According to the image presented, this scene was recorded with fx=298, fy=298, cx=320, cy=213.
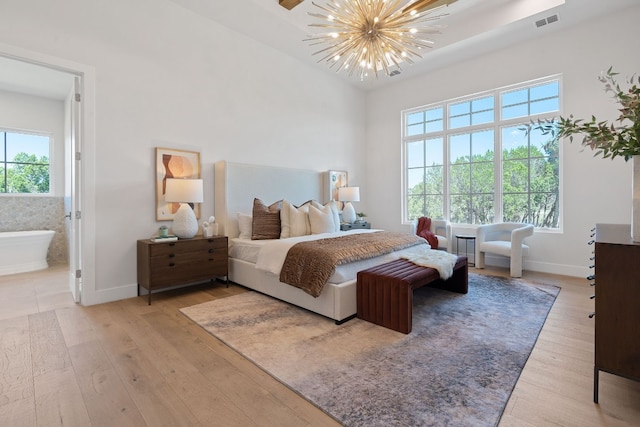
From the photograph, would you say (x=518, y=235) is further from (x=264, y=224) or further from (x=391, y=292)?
(x=264, y=224)

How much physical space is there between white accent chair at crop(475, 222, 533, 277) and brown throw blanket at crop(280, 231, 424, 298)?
2.06m

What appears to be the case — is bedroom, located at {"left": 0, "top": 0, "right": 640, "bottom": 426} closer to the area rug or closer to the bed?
the bed

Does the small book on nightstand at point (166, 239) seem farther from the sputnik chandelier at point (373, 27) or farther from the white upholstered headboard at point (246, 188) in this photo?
the sputnik chandelier at point (373, 27)

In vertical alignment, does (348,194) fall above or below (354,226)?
above

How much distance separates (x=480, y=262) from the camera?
189 inches

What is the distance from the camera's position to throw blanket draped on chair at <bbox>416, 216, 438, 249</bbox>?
4922mm

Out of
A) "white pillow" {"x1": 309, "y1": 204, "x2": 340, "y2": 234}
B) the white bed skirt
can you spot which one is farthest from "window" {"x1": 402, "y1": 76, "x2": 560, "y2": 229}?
the white bed skirt

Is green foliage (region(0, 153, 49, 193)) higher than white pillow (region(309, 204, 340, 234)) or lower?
higher

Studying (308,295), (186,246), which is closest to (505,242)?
(308,295)

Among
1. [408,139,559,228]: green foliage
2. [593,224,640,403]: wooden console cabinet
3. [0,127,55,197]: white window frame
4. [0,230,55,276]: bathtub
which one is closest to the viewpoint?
[593,224,640,403]: wooden console cabinet

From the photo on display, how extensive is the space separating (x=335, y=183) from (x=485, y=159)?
8.90 feet

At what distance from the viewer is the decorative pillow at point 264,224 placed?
3.90 metres

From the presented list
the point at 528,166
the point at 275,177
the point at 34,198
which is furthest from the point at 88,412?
the point at 528,166

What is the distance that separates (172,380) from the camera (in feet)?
6.06
